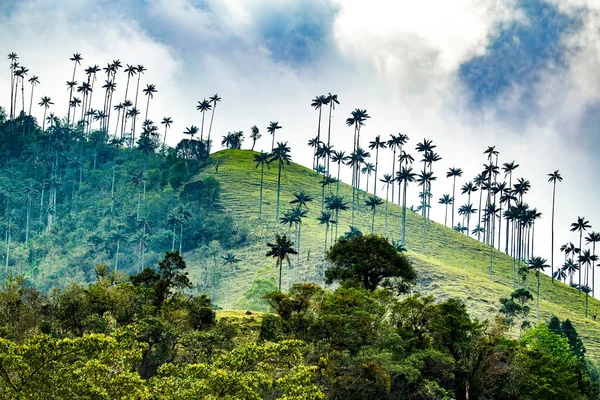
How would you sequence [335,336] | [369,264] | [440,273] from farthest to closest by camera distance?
[440,273]
[369,264]
[335,336]

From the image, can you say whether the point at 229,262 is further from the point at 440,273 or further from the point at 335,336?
the point at 335,336

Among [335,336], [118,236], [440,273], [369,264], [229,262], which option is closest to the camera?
[335,336]

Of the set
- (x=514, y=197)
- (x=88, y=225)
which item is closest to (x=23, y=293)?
(x=88, y=225)

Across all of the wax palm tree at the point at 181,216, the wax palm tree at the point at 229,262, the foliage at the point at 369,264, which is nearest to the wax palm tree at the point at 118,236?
the wax palm tree at the point at 181,216

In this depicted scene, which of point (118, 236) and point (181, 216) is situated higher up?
point (181, 216)

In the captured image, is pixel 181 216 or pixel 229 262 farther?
pixel 181 216

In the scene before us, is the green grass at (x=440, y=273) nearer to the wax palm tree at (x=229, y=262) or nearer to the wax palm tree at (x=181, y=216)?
the wax palm tree at (x=229, y=262)

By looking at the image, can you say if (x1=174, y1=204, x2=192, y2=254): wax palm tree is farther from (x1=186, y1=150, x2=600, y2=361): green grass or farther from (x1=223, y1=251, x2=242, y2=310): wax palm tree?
(x1=223, y1=251, x2=242, y2=310): wax palm tree

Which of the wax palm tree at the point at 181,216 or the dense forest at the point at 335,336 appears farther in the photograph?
the wax palm tree at the point at 181,216

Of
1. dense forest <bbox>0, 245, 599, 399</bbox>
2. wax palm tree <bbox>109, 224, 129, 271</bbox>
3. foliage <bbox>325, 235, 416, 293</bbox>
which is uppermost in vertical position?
wax palm tree <bbox>109, 224, 129, 271</bbox>

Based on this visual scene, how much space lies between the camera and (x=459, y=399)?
224 ft

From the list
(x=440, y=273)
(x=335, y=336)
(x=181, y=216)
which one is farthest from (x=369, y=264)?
(x=181, y=216)

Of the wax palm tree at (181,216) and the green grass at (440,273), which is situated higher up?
the wax palm tree at (181,216)

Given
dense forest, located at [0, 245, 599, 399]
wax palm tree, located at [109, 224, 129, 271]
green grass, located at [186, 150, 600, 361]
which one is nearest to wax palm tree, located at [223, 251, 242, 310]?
green grass, located at [186, 150, 600, 361]
